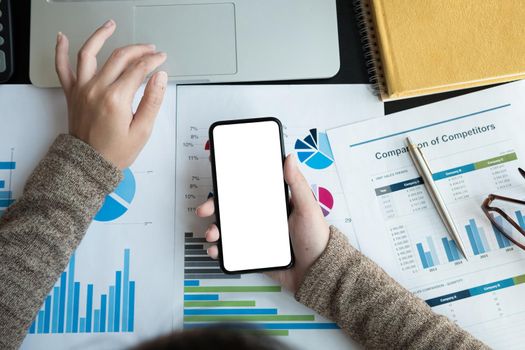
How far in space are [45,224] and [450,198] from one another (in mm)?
516

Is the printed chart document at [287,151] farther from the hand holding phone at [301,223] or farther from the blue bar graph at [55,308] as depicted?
the blue bar graph at [55,308]

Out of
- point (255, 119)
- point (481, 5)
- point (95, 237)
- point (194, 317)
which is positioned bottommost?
point (194, 317)

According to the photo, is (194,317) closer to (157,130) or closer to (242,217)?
(242,217)

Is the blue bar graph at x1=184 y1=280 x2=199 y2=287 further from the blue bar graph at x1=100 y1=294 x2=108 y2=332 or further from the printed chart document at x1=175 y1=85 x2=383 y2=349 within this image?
the blue bar graph at x1=100 y1=294 x2=108 y2=332

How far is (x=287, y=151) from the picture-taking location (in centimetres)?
65

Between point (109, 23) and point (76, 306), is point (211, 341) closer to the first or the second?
point (76, 306)

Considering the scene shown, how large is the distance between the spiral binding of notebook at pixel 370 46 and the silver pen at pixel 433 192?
0.09 m

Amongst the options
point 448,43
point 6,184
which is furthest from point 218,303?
point 448,43

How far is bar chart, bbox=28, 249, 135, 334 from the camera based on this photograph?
2.02 feet

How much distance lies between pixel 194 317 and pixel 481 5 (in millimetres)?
565

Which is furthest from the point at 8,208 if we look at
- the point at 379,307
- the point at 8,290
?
the point at 379,307

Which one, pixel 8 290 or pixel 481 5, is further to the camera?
pixel 481 5

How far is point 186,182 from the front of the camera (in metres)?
0.65

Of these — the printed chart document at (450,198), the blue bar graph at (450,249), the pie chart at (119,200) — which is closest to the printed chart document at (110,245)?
the pie chart at (119,200)
